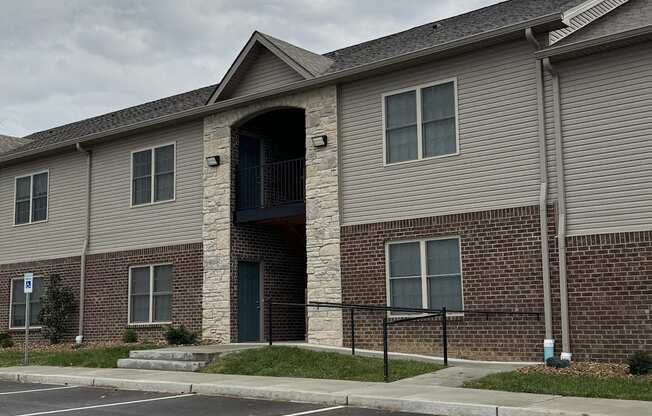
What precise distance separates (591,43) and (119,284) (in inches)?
546

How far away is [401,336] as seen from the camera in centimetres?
1623

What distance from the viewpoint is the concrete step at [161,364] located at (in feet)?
50.7

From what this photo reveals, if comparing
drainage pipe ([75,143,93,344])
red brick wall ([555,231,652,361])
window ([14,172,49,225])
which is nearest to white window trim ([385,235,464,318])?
red brick wall ([555,231,652,361])

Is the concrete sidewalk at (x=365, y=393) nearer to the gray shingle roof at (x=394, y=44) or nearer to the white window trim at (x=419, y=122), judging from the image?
the white window trim at (x=419, y=122)

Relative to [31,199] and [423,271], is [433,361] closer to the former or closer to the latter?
[423,271]

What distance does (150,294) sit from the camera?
21.1 meters

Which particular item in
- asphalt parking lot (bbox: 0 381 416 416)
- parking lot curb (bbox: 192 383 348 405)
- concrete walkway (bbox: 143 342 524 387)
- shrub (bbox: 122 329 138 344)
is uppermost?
shrub (bbox: 122 329 138 344)

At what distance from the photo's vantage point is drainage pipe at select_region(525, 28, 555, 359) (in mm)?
14109

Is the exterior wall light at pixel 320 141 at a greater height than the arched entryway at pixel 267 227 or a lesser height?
greater

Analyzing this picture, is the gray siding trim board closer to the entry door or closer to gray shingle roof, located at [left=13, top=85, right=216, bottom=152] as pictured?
the entry door

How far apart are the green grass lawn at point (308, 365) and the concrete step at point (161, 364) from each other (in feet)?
1.03

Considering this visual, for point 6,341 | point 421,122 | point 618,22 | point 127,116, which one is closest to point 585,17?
point 618,22

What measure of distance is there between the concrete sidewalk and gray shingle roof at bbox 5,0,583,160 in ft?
25.0

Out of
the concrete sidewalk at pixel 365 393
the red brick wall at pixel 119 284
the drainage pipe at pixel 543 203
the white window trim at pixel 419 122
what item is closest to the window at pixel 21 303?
the red brick wall at pixel 119 284
